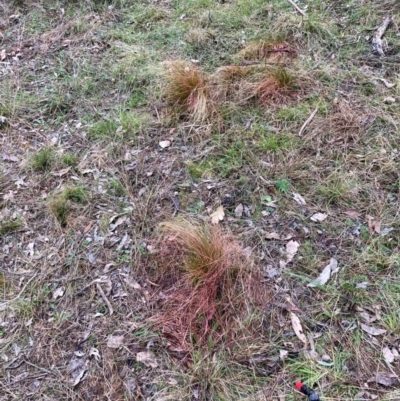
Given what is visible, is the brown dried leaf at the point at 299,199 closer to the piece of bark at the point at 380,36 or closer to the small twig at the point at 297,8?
the piece of bark at the point at 380,36

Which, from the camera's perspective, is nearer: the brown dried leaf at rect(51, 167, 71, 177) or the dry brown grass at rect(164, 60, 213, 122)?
the brown dried leaf at rect(51, 167, 71, 177)

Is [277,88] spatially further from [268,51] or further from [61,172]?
[61,172]

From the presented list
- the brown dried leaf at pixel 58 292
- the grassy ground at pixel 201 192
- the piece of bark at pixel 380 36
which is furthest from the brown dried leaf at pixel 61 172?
the piece of bark at pixel 380 36

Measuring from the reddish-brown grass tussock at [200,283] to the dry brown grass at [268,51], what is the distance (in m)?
1.84

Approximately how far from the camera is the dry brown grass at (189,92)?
3.24 meters

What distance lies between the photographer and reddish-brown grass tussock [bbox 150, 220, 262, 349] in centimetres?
218

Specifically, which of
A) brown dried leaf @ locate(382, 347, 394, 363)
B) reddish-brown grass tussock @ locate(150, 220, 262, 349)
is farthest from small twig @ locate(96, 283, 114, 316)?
brown dried leaf @ locate(382, 347, 394, 363)

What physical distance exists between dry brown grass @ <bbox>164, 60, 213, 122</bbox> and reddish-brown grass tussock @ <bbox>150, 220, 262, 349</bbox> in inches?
43.9

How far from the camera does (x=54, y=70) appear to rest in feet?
12.9

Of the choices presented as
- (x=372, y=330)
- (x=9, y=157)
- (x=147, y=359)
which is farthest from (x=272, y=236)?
(x=9, y=157)

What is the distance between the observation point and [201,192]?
2.81 m

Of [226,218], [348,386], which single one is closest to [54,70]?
[226,218]

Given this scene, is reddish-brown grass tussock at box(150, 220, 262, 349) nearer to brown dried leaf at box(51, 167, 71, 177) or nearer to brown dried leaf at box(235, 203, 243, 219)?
brown dried leaf at box(235, 203, 243, 219)

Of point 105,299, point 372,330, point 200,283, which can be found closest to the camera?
point 372,330
